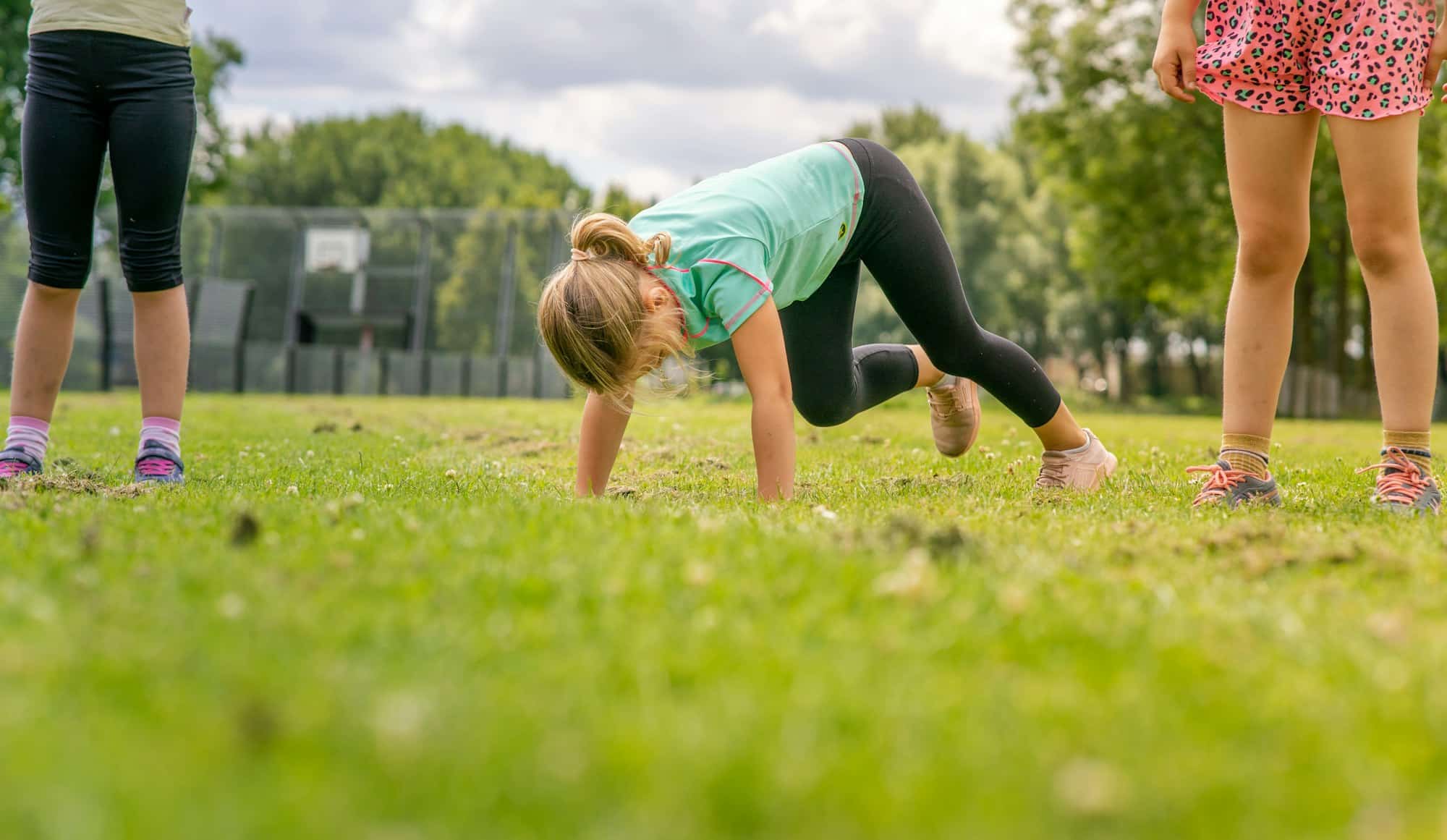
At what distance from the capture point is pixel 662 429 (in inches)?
374

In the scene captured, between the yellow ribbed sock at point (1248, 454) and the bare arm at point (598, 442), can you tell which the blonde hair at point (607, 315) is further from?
the yellow ribbed sock at point (1248, 454)

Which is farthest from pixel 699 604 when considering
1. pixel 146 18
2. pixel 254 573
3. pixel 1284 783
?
pixel 146 18

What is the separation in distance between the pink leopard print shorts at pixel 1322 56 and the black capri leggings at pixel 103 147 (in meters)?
3.99

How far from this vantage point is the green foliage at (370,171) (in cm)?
5934

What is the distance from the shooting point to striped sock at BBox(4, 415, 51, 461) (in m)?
4.70

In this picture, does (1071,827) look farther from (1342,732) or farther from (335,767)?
(335,767)

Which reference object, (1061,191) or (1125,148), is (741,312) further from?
(1061,191)

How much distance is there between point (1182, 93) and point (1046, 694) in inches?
127

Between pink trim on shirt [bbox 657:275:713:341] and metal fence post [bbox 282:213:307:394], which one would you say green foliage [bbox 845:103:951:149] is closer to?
metal fence post [bbox 282:213:307:394]

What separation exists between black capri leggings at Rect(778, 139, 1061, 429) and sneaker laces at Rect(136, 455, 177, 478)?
2.56 metres

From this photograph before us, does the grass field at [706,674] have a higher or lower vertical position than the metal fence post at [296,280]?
lower

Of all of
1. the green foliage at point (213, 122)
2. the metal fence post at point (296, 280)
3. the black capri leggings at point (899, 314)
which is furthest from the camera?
the green foliage at point (213, 122)

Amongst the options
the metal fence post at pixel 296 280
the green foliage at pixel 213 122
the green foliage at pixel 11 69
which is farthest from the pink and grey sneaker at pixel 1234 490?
the green foliage at pixel 213 122

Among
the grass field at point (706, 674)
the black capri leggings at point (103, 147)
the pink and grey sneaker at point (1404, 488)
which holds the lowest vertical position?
the grass field at point (706, 674)
